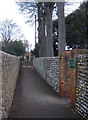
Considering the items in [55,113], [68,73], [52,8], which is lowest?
[55,113]

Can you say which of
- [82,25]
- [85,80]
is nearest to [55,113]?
[85,80]

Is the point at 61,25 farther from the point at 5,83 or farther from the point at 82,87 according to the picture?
the point at 5,83

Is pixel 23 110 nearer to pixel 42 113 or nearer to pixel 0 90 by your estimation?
pixel 42 113

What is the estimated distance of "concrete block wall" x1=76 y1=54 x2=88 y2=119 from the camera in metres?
3.88

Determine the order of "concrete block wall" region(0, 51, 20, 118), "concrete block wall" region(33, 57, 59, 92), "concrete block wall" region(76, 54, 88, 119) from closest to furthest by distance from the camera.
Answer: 1. "concrete block wall" region(0, 51, 20, 118)
2. "concrete block wall" region(76, 54, 88, 119)
3. "concrete block wall" region(33, 57, 59, 92)

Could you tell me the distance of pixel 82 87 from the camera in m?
4.12

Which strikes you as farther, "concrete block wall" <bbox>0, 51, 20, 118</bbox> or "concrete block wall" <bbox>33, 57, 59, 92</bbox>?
"concrete block wall" <bbox>33, 57, 59, 92</bbox>

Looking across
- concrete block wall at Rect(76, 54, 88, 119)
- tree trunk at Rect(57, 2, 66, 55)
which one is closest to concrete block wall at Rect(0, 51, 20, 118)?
concrete block wall at Rect(76, 54, 88, 119)

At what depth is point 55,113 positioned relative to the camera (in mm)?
4574

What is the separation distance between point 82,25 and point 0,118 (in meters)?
23.2

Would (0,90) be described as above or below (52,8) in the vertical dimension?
below

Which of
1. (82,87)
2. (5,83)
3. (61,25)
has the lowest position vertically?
(82,87)

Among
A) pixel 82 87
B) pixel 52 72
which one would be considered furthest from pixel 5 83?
pixel 52 72

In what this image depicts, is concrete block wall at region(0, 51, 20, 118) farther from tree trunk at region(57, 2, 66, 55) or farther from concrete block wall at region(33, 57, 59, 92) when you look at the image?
tree trunk at region(57, 2, 66, 55)
